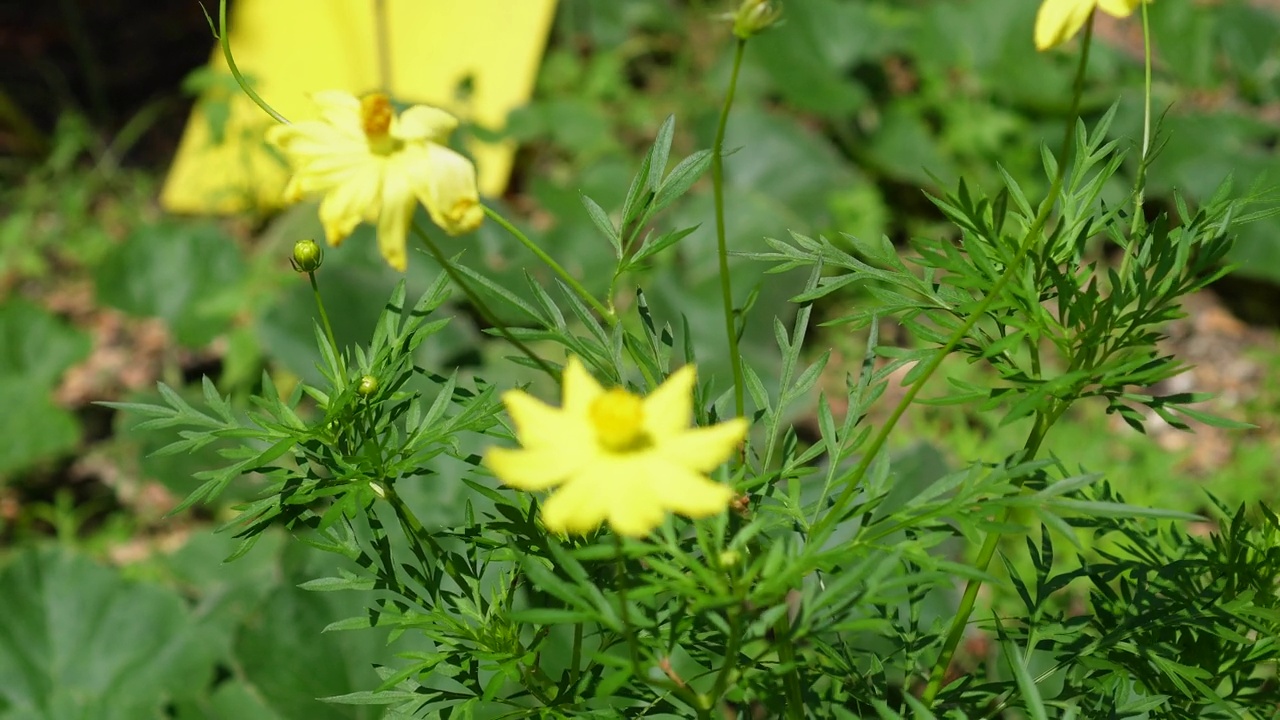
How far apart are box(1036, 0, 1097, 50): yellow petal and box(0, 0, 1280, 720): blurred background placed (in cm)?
89

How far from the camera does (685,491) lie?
465mm

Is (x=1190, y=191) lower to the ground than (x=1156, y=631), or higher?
lower

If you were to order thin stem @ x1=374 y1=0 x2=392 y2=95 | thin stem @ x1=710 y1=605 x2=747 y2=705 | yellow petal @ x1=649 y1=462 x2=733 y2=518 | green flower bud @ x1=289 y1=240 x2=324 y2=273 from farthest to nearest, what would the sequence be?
thin stem @ x1=374 y1=0 x2=392 y2=95
green flower bud @ x1=289 y1=240 x2=324 y2=273
thin stem @ x1=710 y1=605 x2=747 y2=705
yellow petal @ x1=649 y1=462 x2=733 y2=518

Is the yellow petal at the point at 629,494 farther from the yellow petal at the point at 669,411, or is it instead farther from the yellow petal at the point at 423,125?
the yellow petal at the point at 423,125

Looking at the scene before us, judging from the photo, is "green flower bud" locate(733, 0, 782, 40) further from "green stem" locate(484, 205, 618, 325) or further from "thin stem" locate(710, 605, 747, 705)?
"thin stem" locate(710, 605, 747, 705)

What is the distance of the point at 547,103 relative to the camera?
8.25ft

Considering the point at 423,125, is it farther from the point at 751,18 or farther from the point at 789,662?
the point at 789,662

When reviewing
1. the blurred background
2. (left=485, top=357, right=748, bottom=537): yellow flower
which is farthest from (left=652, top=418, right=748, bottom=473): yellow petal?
the blurred background

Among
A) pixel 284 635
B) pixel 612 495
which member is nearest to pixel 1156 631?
pixel 612 495

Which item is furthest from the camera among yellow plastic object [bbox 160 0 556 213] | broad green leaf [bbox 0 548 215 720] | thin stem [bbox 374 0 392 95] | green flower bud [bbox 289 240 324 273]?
yellow plastic object [bbox 160 0 556 213]

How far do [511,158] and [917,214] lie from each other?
951 millimetres

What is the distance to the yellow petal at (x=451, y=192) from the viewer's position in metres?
0.57

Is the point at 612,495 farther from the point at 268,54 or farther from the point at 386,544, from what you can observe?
the point at 268,54

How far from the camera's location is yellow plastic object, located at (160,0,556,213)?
8.38ft
